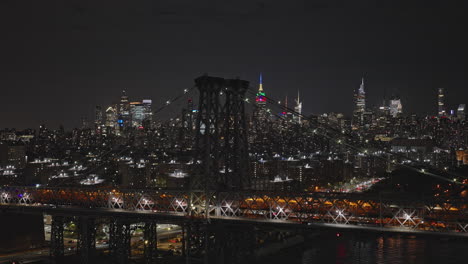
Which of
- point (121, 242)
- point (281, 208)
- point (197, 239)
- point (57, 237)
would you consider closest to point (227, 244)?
point (197, 239)

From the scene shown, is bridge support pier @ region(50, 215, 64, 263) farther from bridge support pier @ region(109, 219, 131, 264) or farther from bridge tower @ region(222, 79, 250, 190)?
bridge tower @ region(222, 79, 250, 190)

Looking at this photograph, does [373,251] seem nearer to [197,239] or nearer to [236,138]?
[197,239]

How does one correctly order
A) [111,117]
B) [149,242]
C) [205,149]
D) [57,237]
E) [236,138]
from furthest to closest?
[111,117], [57,237], [149,242], [236,138], [205,149]

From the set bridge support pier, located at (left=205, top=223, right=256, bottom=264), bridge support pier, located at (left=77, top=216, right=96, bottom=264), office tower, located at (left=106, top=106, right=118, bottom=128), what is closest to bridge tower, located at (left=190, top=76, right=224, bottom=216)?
bridge support pier, located at (left=205, top=223, right=256, bottom=264)

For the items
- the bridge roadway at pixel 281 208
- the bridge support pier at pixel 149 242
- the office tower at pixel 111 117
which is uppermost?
the office tower at pixel 111 117

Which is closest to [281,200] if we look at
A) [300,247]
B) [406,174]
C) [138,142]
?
[300,247]

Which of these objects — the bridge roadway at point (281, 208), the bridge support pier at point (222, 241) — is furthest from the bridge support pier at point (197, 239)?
the bridge roadway at point (281, 208)

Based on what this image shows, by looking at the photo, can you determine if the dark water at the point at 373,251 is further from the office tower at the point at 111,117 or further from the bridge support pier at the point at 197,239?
the office tower at the point at 111,117
